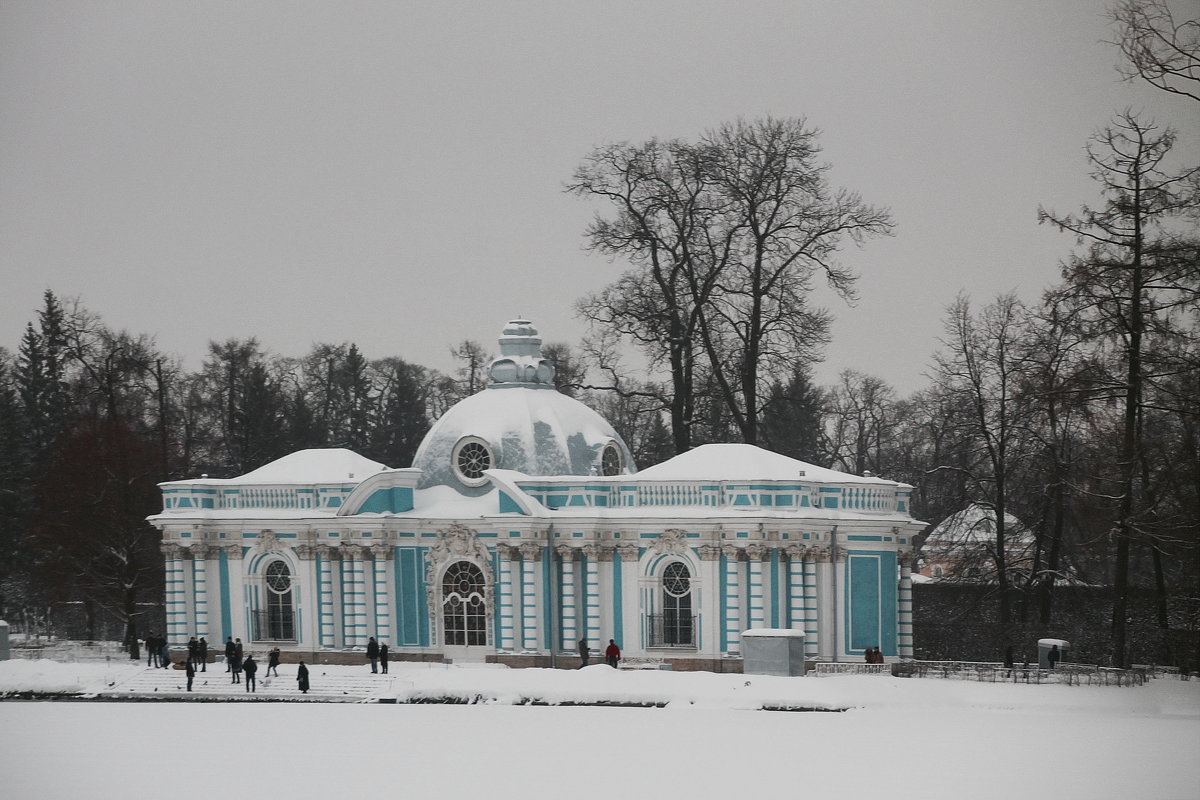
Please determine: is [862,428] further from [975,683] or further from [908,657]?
[975,683]

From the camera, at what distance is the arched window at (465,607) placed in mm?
37188

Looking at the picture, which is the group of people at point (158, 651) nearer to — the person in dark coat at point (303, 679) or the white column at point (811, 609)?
the person in dark coat at point (303, 679)

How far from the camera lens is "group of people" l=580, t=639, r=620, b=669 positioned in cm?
3472

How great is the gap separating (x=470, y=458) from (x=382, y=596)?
3499mm

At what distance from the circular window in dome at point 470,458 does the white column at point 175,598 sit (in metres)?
6.69

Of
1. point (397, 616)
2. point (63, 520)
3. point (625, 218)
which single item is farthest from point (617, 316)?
point (63, 520)

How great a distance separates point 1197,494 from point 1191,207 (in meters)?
4.84

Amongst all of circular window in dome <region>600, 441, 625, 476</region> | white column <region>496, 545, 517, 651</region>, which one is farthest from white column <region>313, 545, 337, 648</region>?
circular window in dome <region>600, 441, 625, 476</region>

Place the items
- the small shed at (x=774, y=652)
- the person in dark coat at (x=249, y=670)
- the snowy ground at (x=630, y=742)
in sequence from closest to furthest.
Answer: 1. the snowy ground at (x=630, y=742)
2. the small shed at (x=774, y=652)
3. the person in dark coat at (x=249, y=670)

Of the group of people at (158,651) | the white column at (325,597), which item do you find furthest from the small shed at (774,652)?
the group of people at (158,651)

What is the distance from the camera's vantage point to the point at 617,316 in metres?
45.6

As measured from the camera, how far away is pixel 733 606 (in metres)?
34.9

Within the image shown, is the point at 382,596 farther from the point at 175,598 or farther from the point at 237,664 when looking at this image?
the point at 175,598

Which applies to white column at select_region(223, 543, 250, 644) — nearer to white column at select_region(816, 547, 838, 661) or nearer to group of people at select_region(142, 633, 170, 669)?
group of people at select_region(142, 633, 170, 669)
